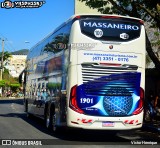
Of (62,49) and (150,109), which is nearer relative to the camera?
(62,49)

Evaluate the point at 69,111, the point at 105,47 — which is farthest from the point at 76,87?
the point at 105,47

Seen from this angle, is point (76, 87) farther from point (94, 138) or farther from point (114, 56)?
point (94, 138)

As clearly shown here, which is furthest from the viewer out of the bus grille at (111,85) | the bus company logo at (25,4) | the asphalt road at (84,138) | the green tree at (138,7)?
the bus company logo at (25,4)

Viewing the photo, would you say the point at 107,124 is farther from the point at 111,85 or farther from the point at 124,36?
the point at 124,36

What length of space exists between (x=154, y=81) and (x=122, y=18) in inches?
459

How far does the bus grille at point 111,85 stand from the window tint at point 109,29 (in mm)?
948

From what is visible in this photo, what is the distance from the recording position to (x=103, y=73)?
13.1 metres

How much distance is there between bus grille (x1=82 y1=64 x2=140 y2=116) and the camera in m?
13.1

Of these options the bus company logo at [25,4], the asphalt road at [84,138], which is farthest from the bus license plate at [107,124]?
the bus company logo at [25,4]

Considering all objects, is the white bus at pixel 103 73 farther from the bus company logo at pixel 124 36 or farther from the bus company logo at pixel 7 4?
the bus company logo at pixel 7 4

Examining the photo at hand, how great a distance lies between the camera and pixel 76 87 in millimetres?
13000

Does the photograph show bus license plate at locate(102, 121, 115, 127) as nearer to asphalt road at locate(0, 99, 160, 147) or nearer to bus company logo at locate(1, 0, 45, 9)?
asphalt road at locate(0, 99, 160, 147)

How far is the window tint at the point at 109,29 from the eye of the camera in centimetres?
1327

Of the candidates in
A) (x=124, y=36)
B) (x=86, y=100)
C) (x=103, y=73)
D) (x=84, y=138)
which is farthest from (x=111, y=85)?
(x=84, y=138)
